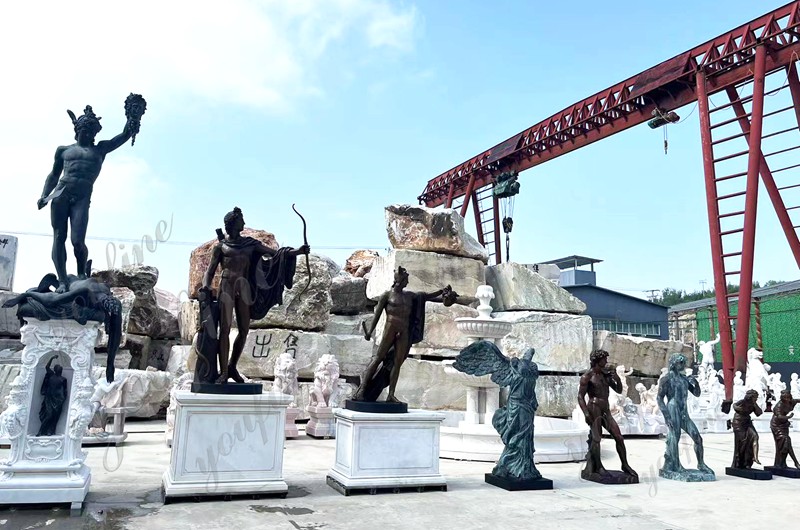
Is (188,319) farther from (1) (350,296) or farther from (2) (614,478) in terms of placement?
(2) (614,478)

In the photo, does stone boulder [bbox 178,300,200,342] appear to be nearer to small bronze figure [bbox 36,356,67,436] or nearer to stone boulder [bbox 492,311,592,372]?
stone boulder [bbox 492,311,592,372]

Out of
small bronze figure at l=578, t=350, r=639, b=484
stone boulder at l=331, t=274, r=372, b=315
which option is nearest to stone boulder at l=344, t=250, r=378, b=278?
stone boulder at l=331, t=274, r=372, b=315

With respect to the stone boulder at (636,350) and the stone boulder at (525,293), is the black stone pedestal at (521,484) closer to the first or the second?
the stone boulder at (525,293)

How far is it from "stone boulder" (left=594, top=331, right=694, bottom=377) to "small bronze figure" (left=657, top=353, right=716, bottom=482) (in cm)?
706

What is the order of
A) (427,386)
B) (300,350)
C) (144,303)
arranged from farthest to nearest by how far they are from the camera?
(144,303), (300,350), (427,386)

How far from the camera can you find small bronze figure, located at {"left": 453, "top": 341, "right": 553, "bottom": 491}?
5.62 meters

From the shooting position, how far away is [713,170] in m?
12.7

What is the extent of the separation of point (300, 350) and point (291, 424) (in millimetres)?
1884

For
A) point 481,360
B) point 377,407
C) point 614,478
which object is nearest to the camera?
point 377,407

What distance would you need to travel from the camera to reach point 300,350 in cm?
1113

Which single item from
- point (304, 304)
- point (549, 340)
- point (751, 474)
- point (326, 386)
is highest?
point (304, 304)

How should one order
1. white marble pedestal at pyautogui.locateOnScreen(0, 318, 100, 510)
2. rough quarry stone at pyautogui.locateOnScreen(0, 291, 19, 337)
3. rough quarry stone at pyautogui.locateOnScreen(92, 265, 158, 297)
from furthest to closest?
rough quarry stone at pyautogui.locateOnScreen(92, 265, 158, 297) < rough quarry stone at pyautogui.locateOnScreen(0, 291, 19, 337) < white marble pedestal at pyautogui.locateOnScreen(0, 318, 100, 510)

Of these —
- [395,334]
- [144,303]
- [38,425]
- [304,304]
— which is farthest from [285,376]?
[38,425]

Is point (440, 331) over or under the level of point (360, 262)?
under
